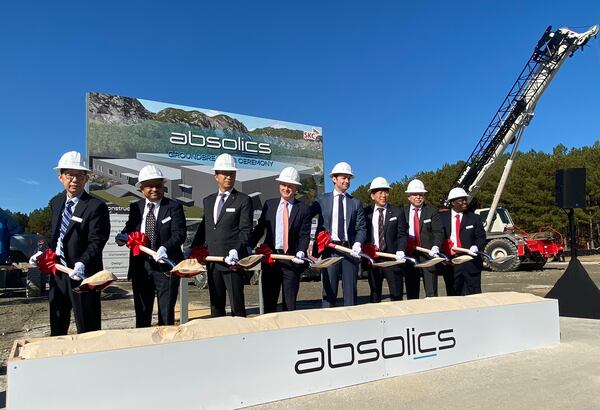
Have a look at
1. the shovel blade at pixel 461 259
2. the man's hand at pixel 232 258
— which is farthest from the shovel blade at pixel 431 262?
the man's hand at pixel 232 258

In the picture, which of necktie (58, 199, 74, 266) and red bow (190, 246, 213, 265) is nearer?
necktie (58, 199, 74, 266)

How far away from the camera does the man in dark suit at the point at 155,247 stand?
4.30 meters

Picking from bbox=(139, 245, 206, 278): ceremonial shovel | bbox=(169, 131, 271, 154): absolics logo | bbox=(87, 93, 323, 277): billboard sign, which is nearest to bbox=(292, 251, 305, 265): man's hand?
bbox=(139, 245, 206, 278): ceremonial shovel

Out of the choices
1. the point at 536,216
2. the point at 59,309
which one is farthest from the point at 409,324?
the point at 536,216

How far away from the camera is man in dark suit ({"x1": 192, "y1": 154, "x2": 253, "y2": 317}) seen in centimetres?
454

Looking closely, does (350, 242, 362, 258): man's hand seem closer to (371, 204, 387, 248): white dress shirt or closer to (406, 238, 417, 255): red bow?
(371, 204, 387, 248): white dress shirt

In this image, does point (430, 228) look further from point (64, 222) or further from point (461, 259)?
point (64, 222)

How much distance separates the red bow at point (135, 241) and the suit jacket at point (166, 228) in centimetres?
12

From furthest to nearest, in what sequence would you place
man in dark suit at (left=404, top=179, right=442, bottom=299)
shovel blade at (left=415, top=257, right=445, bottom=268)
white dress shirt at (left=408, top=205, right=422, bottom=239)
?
white dress shirt at (left=408, top=205, right=422, bottom=239)
man in dark suit at (left=404, top=179, right=442, bottom=299)
shovel blade at (left=415, top=257, right=445, bottom=268)

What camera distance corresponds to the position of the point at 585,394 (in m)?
3.33

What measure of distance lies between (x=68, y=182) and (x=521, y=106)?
18.0 meters

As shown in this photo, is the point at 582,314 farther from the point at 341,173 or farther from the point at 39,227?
the point at 39,227

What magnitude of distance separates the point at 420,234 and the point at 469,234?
1.96ft

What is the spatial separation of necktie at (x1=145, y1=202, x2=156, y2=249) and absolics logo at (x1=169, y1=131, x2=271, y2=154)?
12.0m
